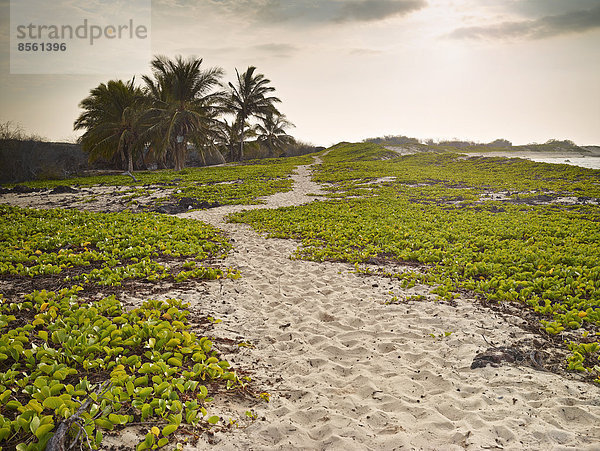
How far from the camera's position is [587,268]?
21.1ft

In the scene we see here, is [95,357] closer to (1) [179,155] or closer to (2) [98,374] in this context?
(2) [98,374]

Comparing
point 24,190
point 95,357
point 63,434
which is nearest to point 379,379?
point 63,434

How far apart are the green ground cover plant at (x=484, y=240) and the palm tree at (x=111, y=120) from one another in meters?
20.9

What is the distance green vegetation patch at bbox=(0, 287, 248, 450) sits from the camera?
8.61 ft

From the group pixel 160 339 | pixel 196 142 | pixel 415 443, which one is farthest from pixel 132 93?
pixel 415 443

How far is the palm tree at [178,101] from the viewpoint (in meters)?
29.0

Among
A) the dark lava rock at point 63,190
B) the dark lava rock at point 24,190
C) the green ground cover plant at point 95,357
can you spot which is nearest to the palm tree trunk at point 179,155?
the dark lava rock at point 63,190

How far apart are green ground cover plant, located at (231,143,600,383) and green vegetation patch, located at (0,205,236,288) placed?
96.8 inches

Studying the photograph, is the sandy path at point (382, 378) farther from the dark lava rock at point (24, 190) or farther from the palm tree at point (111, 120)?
the palm tree at point (111, 120)

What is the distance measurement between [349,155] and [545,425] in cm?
4612

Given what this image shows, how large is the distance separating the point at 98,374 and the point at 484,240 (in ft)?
28.4

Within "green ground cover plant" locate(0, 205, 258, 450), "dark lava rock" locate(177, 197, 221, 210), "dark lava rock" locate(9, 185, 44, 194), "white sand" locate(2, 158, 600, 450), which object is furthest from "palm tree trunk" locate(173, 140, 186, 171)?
"white sand" locate(2, 158, 600, 450)

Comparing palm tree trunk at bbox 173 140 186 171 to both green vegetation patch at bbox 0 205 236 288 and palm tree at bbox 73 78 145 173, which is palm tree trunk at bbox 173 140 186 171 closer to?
palm tree at bbox 73 78 145 173

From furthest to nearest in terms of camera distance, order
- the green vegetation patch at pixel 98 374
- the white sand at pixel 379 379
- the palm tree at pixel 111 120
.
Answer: the palm tree at pixel 111 120 → the white sand at pixel 379 379 → the green vegetation patch at pixel 98 374
